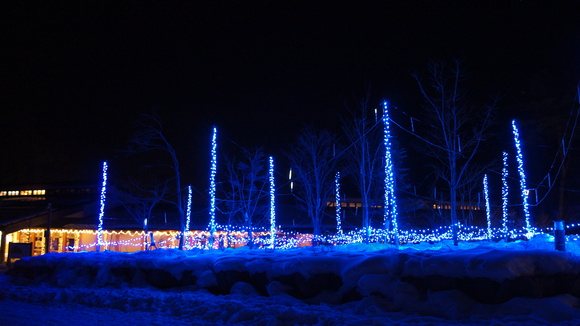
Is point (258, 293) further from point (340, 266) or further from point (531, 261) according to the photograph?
point (531, 261)

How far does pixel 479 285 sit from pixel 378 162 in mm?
22157

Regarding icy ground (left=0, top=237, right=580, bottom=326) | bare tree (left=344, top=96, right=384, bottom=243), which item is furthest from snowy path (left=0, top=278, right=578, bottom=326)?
bare tree (left=344, top=96, right=384, bottom=243)

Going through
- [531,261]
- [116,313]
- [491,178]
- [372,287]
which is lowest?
[116,313]

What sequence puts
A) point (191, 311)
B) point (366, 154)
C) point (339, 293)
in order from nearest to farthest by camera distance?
point (191, 311) < point (339, 293) < point (366, 154)

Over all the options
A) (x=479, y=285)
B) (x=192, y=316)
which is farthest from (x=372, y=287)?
(x=192, y=316)

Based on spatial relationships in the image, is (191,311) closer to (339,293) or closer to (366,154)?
(339,293)

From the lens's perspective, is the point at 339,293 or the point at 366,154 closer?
the point at 339,293

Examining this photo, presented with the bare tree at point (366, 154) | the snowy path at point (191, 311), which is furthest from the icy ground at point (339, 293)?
the bare tree at point (366, 154)

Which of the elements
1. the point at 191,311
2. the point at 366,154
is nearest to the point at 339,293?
the point at 191,311

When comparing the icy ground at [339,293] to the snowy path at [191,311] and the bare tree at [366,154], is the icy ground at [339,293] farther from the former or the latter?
the bare tree at [366,154]

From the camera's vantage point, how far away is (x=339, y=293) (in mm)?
9273

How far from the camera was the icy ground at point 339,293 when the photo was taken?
7.50 metres

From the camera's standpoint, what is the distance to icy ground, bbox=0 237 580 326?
295 inches

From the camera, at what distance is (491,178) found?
39875 millimetres
